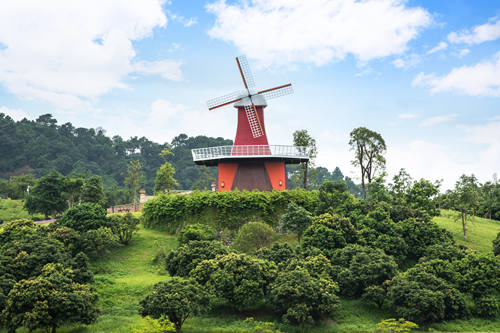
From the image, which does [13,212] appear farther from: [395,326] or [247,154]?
[395,326]

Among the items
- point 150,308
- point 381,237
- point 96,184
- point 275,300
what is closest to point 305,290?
point 275,300

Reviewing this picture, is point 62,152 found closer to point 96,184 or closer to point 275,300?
point 96,184

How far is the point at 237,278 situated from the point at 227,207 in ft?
32.0

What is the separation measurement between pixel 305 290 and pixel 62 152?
7567cm

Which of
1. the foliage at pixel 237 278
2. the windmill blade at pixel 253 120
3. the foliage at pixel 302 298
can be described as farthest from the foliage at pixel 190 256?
the windmill blade at pixel 253 120

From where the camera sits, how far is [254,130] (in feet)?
100

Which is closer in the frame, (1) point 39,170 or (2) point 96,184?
(2) point 96,184

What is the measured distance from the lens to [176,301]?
14773 millimetres

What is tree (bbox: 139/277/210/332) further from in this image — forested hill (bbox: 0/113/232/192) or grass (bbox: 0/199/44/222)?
forested hill (bbox: 0/113/232/192)

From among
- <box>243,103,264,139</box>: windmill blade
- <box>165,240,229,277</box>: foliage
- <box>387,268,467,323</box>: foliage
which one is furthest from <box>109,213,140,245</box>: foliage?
<box>387,268,467,323</box>: foliage

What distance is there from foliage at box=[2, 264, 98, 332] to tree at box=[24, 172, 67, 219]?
69.5 ft

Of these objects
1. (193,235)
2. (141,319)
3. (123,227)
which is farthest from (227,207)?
(141,319)

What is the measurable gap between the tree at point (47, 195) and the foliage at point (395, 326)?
28.3 meters

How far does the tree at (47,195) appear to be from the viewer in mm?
34406
